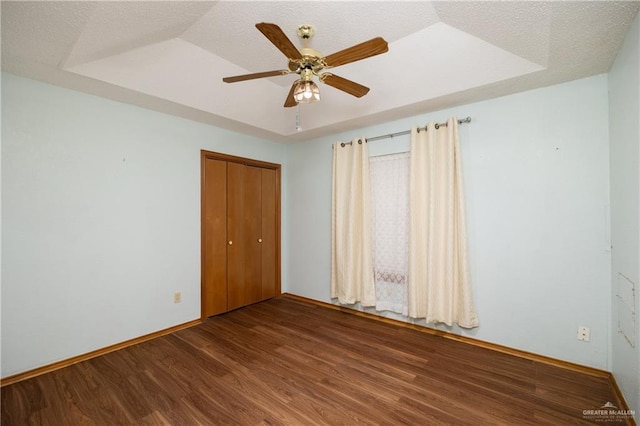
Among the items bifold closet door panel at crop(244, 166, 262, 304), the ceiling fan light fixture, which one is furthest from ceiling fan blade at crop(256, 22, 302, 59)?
bifold closet door panel at crop(244, 166, 262, 304)

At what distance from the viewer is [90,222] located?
8.04 ft

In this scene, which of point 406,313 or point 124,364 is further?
point 406,313

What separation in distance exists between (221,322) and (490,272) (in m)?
3.06

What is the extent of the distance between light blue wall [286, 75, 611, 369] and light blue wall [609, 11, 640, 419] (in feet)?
0.37

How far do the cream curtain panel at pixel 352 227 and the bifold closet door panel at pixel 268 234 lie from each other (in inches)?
42.7

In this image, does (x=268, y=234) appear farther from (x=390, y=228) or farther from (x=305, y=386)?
(x=305, y=386)

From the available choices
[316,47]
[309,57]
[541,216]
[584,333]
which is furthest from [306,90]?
[584,333]

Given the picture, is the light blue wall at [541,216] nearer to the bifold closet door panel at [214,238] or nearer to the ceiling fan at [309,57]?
the ceiling fan at [309,57]

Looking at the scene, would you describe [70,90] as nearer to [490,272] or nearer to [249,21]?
[249,21]

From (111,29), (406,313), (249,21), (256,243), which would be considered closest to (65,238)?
(111,29)

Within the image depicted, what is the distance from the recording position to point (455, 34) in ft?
7.29

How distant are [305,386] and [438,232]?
192 centimetres

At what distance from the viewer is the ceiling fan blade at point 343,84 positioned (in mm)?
1881

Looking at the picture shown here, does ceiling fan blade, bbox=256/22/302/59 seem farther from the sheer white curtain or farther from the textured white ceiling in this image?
the sheer white curtain
